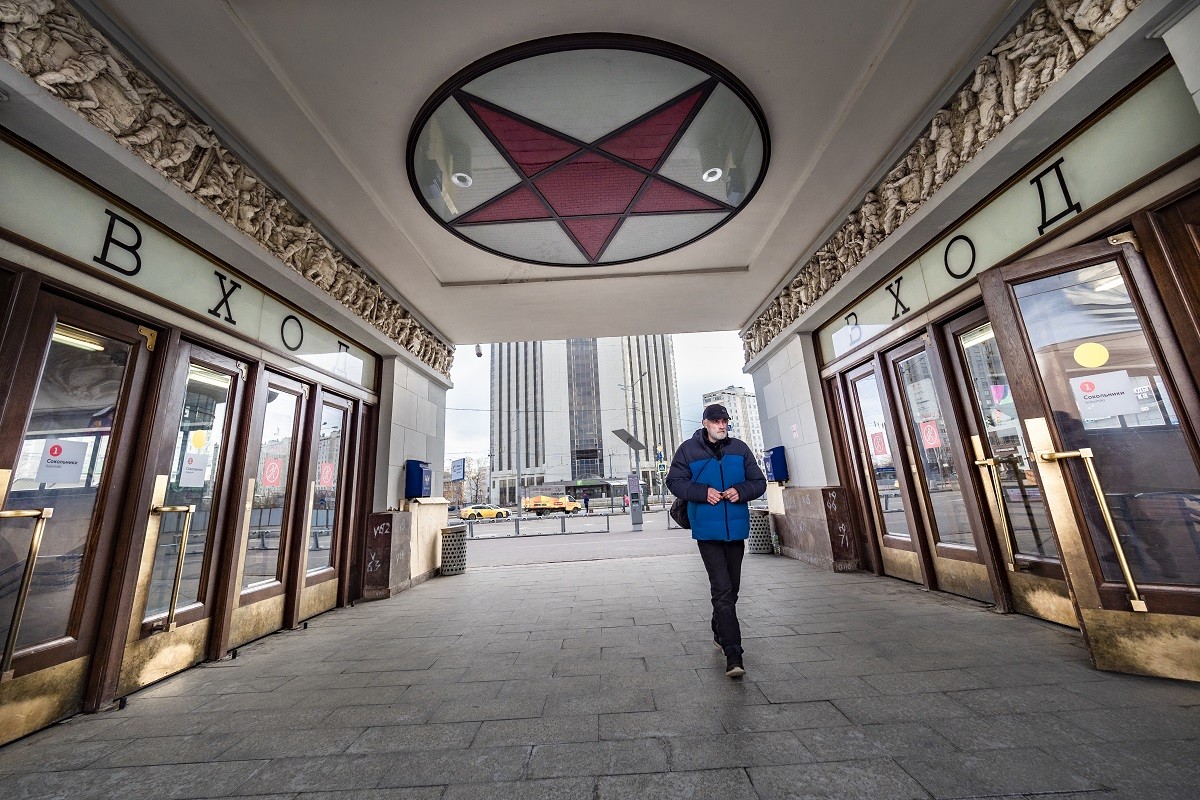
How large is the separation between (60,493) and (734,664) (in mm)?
4343

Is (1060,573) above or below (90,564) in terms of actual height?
below

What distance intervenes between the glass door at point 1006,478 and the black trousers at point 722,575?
2.35 meters

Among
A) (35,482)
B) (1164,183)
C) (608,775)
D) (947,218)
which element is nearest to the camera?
(608,775)

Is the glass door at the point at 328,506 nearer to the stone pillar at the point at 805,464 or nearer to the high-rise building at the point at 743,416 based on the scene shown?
the stone pillar at the point at 805,464

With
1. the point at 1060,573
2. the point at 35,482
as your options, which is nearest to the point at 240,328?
the point at 35,482

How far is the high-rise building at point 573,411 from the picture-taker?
5094 cm

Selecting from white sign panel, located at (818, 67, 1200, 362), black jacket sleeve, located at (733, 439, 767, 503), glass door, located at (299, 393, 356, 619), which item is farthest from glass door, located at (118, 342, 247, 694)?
white sign panel, located at (818, 67, 1200, 362)

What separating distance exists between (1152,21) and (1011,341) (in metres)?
1.75

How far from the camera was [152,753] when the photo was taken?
221 centimetres

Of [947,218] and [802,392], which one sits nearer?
[947,218]

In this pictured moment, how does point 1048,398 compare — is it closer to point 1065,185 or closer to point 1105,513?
point 1105,513

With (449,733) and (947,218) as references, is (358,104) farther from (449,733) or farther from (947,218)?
(947,218)

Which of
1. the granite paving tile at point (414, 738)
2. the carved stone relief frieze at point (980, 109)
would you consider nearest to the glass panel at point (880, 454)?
the carved stone relief frieze at point (980, 109)

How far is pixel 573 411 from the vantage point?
5219 centimetres
